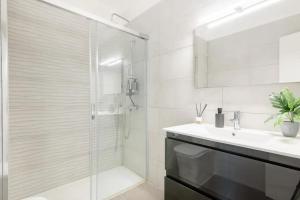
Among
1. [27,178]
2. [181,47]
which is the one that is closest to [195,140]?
[181,47]

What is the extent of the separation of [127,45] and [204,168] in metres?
1.68

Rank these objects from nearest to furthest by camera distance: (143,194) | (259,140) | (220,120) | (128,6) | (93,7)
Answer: (259,140) < (220,120) < (143,194) < (93,7) < (128,6)

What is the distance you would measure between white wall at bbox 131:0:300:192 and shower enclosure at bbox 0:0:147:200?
0.63ft

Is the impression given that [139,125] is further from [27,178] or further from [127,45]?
[27,178]

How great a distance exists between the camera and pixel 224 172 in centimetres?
94

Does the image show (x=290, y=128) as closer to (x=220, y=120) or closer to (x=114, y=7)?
(x=220, y=120)

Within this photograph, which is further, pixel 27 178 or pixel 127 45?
pixel 127 45

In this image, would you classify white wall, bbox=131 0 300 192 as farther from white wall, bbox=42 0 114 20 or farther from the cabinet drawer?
the cabinet drawer

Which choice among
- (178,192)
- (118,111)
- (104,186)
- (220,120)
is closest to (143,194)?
(104,186)

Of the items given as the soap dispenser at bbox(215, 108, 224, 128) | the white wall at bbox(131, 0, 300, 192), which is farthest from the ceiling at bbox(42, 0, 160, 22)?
the soap dispenser at bbox(215, 108, 224, 128)

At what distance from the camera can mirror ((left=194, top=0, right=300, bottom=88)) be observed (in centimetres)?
107

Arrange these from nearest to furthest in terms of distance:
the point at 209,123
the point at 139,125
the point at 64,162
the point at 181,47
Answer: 1. the point at 209,123
2. the point at 181,47
3. the point at 64,162
4. the point at 139,125

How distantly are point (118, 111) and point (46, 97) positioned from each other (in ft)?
2.65

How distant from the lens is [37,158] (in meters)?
1.79
